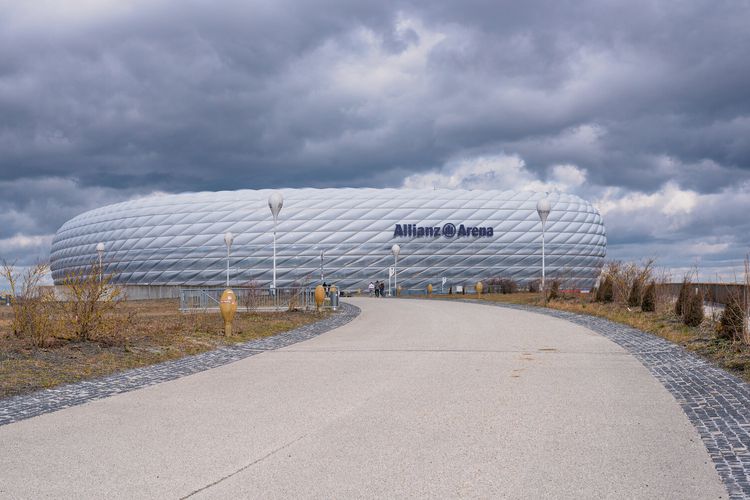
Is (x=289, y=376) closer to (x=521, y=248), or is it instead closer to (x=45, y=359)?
(x=45, y=359)

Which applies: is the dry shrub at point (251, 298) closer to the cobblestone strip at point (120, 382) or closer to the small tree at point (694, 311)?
the cobblestone strip at point (120, 382)

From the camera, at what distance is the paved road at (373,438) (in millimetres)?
4855

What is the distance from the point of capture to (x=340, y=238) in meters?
74.3

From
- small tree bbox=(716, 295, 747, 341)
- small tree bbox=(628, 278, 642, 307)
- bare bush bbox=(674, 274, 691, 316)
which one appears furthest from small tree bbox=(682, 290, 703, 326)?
small tree bbox=(628, 278, 642, 307)

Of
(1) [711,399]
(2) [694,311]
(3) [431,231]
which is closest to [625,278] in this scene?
(2) [694,311]

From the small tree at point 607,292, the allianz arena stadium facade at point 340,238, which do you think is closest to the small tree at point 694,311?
the small tree at point 607,292

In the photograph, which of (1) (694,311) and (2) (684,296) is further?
(2) (684,296)

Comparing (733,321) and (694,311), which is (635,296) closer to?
(694,311)

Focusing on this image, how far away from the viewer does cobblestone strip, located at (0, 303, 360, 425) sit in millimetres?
7770

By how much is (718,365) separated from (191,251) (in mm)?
68689

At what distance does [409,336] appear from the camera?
16203 millimetres

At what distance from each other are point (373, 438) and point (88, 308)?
8362 millimetres

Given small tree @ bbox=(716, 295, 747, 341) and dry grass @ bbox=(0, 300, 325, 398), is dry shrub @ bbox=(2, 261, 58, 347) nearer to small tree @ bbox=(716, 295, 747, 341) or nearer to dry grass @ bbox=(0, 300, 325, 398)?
dry grass @ bbox=(0, 300, 325, 398)

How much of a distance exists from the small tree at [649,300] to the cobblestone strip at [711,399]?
757cm
